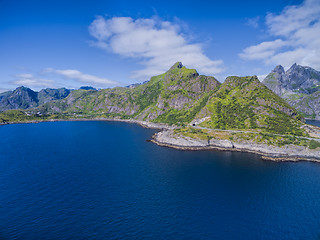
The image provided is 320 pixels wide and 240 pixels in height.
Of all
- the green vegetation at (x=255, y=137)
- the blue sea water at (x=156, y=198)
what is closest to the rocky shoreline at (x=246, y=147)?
the green vegetation at (x=255, y=137)

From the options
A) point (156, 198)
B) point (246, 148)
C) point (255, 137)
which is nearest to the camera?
point (156, 198)

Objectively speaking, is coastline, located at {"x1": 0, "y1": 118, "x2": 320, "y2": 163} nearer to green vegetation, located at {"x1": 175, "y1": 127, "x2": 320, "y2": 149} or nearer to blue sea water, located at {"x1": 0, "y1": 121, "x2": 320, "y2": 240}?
green vegetation, located at {"x1": 175, "y1": 127, "x2": 320, "y2": 149}

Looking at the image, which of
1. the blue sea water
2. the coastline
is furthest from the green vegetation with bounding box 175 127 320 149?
the blue sea water

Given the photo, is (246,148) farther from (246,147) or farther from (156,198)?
(156,198)

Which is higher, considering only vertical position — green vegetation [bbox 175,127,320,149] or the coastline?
green vegetation [bbox 175,127,320,149]

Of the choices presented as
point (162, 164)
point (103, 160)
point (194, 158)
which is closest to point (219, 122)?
point (194, 158)

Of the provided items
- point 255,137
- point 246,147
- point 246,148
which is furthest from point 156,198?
point 255,137

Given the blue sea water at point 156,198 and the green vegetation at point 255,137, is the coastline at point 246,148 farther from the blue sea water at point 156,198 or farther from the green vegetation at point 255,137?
the blue sea water at point 156,198

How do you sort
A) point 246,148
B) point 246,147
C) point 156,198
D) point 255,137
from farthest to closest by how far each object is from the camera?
point 255,137 < point 246,147 < point 246,148 < point 156,198

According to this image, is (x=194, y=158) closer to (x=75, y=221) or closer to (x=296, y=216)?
(x=296, y=216)
